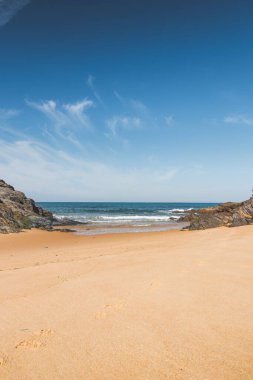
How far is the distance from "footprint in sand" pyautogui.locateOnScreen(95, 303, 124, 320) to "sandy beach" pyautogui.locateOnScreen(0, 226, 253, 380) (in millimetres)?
13

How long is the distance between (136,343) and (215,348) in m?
0.79

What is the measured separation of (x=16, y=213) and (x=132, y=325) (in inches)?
978

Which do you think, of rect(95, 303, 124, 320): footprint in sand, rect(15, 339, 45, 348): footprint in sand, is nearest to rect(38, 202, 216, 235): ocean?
rect(95, 303, 124, 320): footprint in sand

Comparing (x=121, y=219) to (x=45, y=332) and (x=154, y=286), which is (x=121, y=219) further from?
(x=45, y=332)

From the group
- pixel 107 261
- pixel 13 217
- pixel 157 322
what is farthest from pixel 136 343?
pixel 13 217

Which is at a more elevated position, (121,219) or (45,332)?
(45,332)

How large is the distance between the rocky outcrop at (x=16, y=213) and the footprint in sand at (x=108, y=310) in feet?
63.3

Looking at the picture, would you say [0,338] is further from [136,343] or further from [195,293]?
[195,293]

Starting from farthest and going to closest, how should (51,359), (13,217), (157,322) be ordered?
(13,217), (157,322), (51,359)

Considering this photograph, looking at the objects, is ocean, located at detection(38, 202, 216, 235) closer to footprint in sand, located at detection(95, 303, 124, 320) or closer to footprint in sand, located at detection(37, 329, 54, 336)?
footprint in sand, located at detection(95, 303, 124, 320)

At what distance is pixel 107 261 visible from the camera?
7.81 m

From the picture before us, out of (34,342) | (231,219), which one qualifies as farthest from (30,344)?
(231,219)

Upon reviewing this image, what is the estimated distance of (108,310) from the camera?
4.04 metres

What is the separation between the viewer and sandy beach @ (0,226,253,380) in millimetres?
2709
